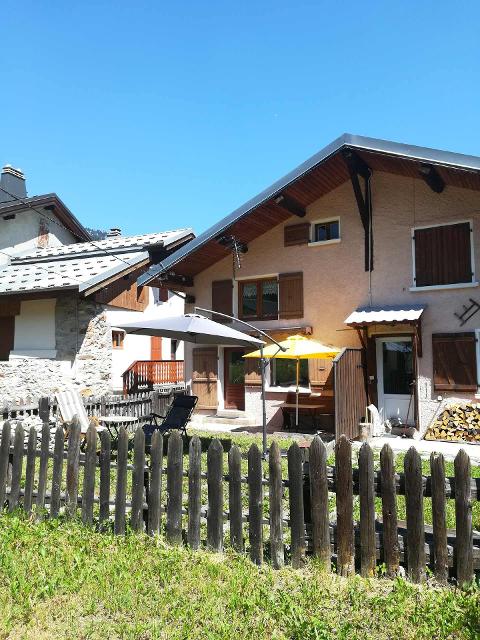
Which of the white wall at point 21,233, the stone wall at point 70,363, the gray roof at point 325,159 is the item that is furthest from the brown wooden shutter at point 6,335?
the gray roof at point 325,159

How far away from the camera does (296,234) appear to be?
12.3 metres

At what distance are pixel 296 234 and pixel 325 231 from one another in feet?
2.50

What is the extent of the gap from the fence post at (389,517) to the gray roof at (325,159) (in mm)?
7187

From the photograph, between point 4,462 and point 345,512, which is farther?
point 4,462

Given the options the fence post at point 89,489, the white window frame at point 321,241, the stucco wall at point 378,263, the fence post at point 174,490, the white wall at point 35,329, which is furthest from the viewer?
the white wall at point 35,329

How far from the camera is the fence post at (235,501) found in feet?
11.9

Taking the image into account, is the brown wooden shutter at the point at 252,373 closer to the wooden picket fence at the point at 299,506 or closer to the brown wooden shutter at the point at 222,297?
the brown wooden shutter at the point at 222,297

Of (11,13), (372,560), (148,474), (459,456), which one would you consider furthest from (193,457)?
(11,13)

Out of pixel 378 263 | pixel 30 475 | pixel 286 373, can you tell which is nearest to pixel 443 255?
pixel 378 263

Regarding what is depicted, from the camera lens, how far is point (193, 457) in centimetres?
382

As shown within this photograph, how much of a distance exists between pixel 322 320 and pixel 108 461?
8.43 m

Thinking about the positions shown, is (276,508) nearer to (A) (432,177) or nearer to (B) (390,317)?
(B) (390,317)

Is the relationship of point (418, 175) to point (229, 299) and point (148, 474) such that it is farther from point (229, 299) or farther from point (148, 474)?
point (148, 474)

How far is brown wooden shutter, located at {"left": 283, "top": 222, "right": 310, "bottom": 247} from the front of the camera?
480 inches
